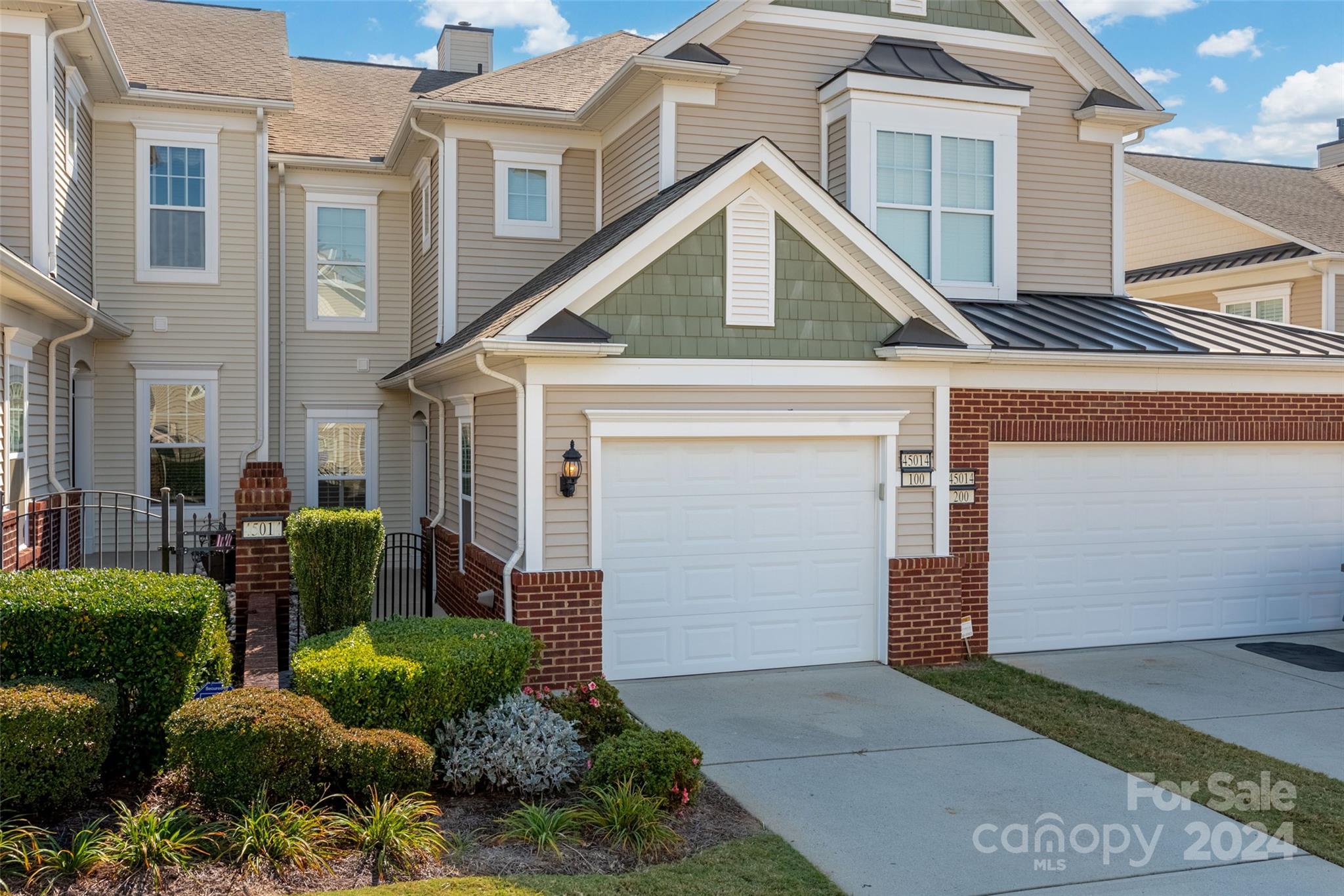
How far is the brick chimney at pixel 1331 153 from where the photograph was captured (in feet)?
88.0

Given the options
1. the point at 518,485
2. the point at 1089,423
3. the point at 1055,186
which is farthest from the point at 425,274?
the point at 1089,423

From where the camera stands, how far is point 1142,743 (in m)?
8.17

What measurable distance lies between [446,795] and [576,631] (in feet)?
9.34

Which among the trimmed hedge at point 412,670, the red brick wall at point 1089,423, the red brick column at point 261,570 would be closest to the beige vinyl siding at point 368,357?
the red brick column at point 261,570

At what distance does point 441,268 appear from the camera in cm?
1414

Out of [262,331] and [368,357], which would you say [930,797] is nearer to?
[262,331]

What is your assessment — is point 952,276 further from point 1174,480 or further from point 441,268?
point 441,268

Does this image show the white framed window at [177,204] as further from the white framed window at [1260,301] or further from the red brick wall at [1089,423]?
the white framed window at [1260,301]

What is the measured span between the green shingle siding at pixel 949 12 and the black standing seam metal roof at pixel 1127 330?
3342mm

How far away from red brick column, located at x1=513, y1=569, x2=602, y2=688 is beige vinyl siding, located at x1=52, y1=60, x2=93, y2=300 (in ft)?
22.4

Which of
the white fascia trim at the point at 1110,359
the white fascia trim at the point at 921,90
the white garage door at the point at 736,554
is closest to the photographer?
the white garage door at the point at 736,554

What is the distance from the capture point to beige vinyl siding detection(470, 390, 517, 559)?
10.1 meters

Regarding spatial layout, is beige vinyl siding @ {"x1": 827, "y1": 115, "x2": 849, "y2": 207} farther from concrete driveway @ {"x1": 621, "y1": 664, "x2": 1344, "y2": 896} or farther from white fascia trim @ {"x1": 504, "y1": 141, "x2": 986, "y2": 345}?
concrete driveway @ {"x1": 621, "y1": 664, "x2": 1344, "y2": 896}

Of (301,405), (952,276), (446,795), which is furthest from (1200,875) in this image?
(301,405)
